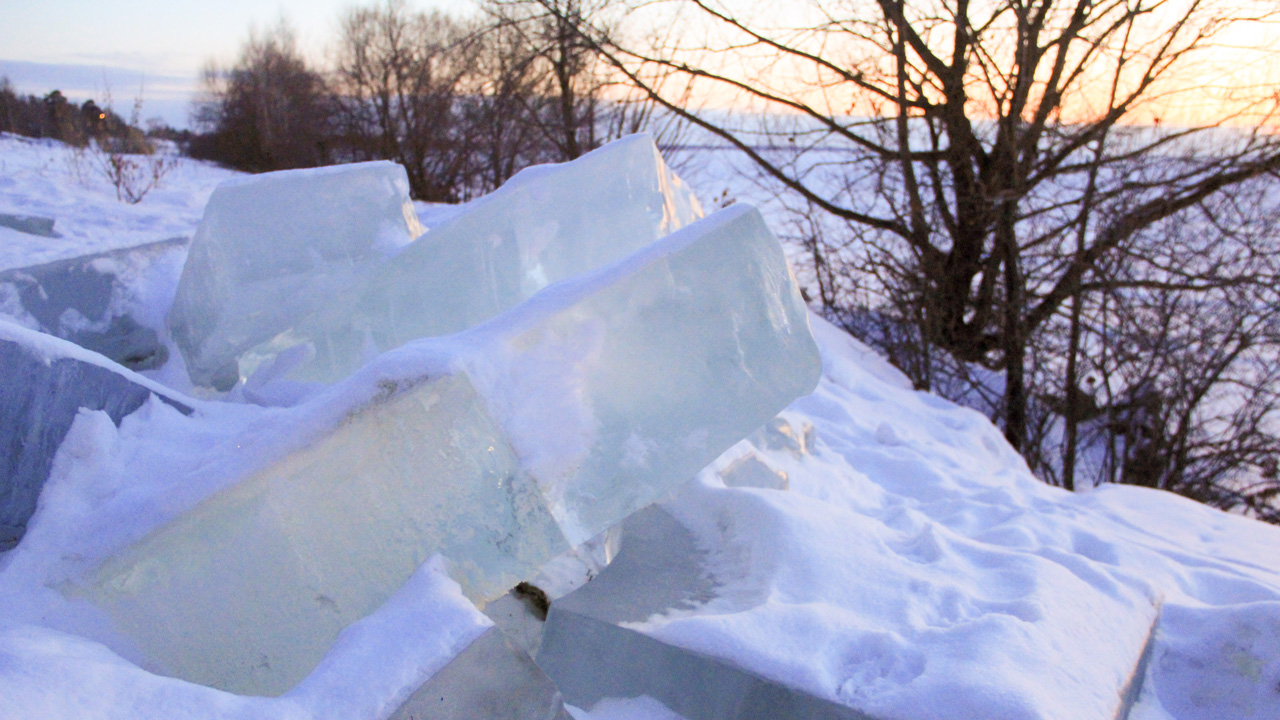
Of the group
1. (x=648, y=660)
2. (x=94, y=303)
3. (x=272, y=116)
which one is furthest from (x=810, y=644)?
(x=272, y=116)

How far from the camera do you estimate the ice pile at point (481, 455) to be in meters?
1.15

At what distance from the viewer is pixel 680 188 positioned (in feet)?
8.84

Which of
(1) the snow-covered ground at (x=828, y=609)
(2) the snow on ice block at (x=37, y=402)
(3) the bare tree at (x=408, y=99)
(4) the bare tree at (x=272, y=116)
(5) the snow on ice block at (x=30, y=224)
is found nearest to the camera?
(1) the snow-covered ground at (x=828, y=609)

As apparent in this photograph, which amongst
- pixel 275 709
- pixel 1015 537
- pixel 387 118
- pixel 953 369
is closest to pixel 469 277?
pixel 275 709

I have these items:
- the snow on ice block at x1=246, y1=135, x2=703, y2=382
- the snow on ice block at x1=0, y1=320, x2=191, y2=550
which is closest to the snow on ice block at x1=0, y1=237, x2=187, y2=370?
the snow on ice block at x1=246, y1=135, x2=703, y2=382

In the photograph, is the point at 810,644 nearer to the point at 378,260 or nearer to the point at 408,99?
the point at 378,260

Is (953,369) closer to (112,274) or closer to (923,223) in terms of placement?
(923,223)

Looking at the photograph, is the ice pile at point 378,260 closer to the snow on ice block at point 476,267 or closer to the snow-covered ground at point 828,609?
the snow on ice block at point 476,267

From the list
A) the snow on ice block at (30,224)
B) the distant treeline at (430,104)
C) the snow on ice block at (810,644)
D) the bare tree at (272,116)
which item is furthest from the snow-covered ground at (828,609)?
the bare tree at (272,116)

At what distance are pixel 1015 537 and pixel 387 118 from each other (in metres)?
18.3

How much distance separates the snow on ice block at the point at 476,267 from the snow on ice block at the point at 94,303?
49 centimetres

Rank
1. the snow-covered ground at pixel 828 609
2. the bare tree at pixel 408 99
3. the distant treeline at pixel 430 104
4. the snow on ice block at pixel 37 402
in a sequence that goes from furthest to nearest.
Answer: the bare tree at pixel 408 99 < the distant treeline at pixel 430 104 < the snow on ice block at pixel 37 402 < the snow-covered ground at pixel 828 609

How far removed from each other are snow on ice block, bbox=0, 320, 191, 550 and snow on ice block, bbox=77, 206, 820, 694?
0.36 metres

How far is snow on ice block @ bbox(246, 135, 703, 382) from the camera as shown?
1.94 m
